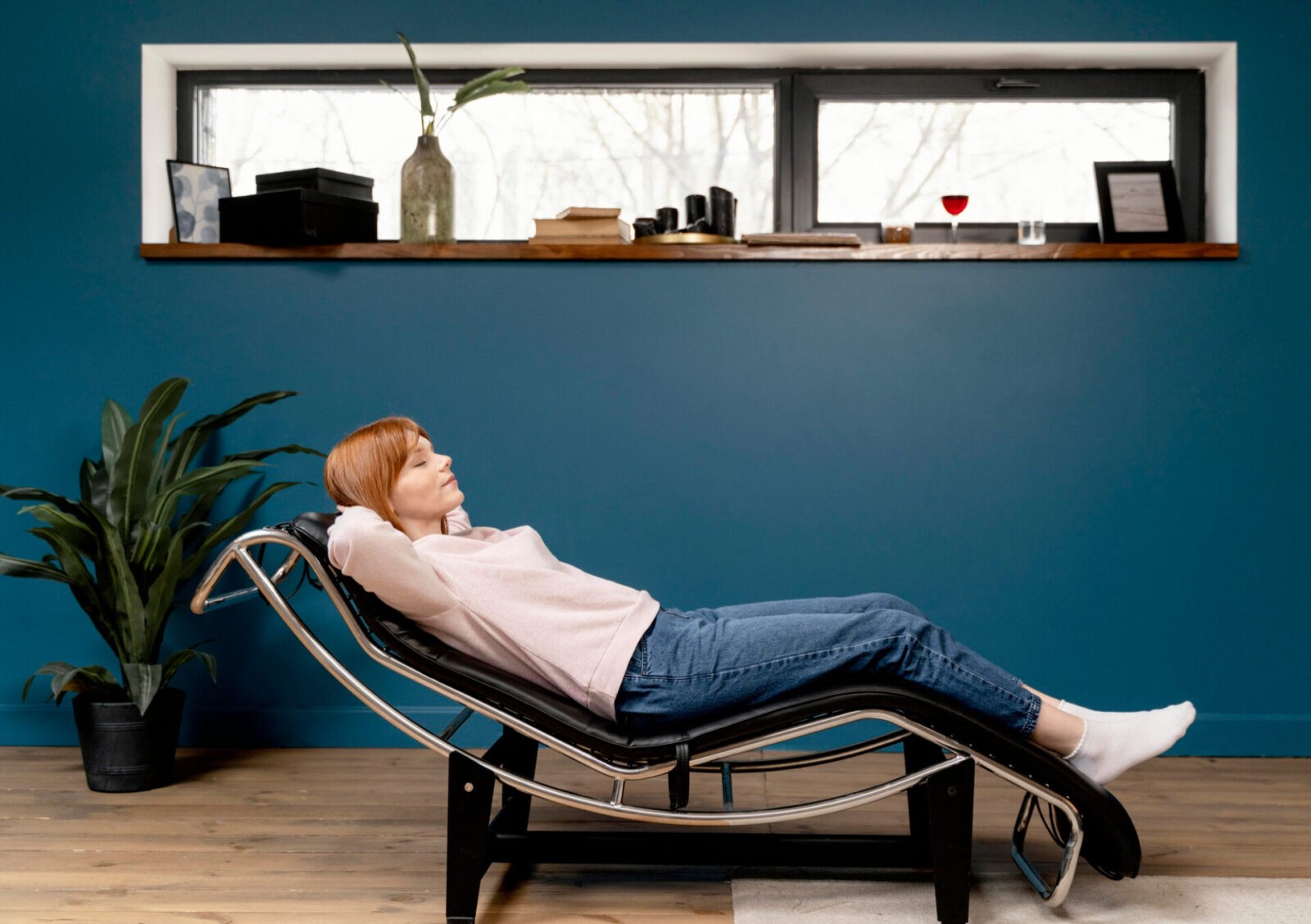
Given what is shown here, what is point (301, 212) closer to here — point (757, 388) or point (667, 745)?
point (757, 388)

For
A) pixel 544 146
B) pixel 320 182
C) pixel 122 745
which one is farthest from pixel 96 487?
pixel 544 146

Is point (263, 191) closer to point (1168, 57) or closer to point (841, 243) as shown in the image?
point (841, 243)

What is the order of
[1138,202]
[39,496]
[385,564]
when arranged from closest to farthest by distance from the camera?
[385,564], [39,496], [1138,202]

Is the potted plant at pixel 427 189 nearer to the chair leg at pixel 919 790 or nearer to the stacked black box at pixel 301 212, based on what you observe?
the stacked black box at pixel 301 212

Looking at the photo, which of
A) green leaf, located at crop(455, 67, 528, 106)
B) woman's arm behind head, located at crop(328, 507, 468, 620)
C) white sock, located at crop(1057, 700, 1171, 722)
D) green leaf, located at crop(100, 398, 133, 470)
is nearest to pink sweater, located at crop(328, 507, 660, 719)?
woman's arm behind head, located at crop(328, 507, 468, 620)

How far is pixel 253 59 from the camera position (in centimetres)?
296

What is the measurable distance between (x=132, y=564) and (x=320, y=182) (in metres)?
1.13

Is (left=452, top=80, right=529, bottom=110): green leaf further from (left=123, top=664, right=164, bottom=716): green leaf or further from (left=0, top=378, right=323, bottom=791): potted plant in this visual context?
(left=123, top=664, right=164, bottom=716): green leaf

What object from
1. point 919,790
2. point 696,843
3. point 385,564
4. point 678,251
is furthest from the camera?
point 678,251

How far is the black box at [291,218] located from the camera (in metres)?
2.74

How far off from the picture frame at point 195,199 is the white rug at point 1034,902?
2.25 meters

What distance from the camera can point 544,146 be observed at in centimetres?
304

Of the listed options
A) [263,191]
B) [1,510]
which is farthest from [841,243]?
[1,510]

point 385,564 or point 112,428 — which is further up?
point 112,428
